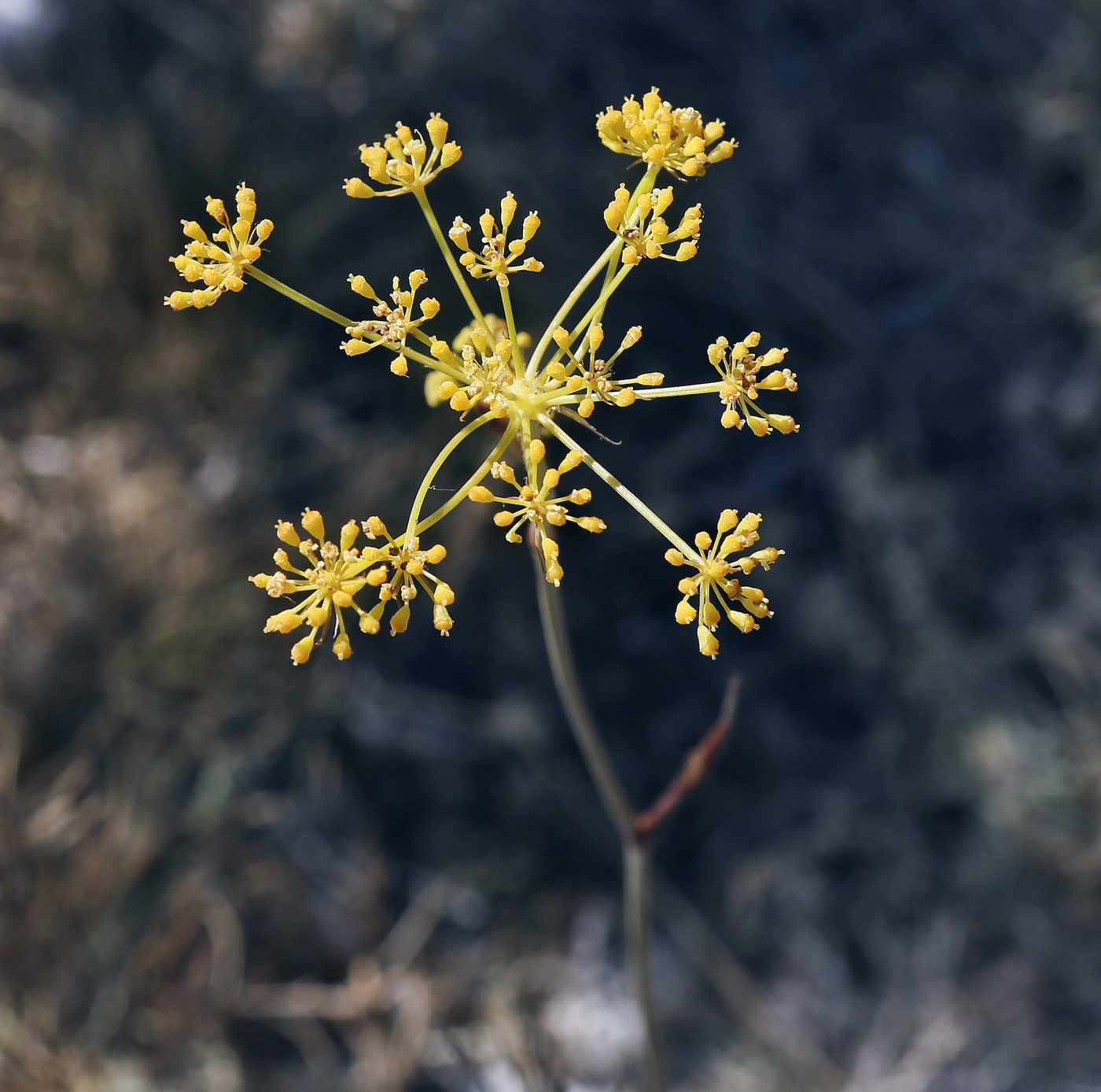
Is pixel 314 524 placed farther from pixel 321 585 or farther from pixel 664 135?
pixel 664 135

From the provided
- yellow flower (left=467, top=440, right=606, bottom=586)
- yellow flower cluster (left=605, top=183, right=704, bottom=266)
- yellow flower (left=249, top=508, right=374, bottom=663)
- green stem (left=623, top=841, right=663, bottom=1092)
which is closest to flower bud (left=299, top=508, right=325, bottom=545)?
yellow flower (left=249, top=508, right=374, bottom=663)

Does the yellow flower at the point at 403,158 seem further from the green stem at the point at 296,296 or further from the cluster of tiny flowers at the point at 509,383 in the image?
the green stem at the point at 296,296

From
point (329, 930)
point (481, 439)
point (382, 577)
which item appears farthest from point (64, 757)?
point (382, 577)

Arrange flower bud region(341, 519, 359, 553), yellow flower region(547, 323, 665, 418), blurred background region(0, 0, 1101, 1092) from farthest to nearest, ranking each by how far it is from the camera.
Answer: blurred background region(0, 0, 1101, 1092) < yellow flower region(547, 323, 665, 418) < flower bud region(341, 519, 359, 553)

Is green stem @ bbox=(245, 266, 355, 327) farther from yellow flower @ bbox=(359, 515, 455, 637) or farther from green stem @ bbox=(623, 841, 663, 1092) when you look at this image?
green stem @ bbox=(623, 841, 663, 1092)

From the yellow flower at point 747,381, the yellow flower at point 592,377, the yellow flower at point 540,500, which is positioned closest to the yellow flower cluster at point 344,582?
the yellow flower at point 540,500

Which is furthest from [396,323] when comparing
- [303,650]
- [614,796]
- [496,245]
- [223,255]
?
[614,796]

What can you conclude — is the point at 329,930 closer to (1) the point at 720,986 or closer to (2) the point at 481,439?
(1) the point at 720,986
